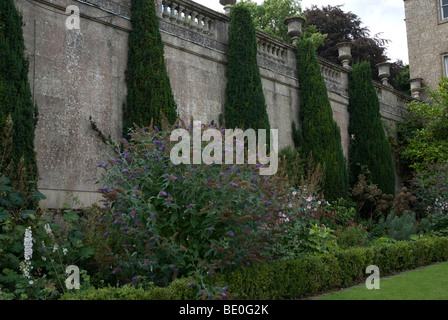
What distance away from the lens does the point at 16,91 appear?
657 cm

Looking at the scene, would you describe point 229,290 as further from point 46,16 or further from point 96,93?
point 46,16

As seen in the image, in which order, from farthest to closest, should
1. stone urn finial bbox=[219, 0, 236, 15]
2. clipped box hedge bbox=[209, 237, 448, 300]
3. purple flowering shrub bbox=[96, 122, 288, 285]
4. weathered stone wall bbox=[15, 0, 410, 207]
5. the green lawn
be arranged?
1. stone urn finial bbox=[219, 0, 236, 15]
2. weathered stone wall bbox=[15, 0, 410, 207]
3. the green lawn
4. clipped box hedge bbox=[209, 237, 448, 300]
5. purple flowering shrub bbox=[96, 122, 288, 285]

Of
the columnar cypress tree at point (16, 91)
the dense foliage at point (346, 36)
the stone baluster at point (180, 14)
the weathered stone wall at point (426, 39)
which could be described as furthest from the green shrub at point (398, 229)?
the dense foliage at point (346, 36)

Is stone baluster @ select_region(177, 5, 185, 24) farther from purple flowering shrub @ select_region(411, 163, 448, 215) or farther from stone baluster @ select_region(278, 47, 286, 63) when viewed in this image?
purple flowering shrub @ select_region(411, 163, 448, 215)

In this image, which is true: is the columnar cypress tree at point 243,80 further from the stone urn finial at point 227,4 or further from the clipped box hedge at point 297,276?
the clipped box hedge at point 297,276

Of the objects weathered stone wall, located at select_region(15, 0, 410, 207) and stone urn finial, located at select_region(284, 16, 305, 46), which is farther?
stone urn finial, located at select_region(284, 16, 305, 46)

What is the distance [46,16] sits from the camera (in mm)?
7391

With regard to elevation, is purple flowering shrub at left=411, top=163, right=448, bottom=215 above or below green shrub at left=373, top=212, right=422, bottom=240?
above

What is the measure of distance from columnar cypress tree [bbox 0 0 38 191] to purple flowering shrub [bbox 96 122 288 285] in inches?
77.3

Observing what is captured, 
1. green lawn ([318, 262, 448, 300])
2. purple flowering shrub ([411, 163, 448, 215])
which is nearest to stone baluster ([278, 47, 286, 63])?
purple flowering shrub ([411, 163, 448, 215])

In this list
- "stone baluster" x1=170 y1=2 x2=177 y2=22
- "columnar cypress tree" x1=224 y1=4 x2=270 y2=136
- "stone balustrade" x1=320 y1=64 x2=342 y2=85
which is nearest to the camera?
"stone baluster" x1=170 y1=2 x2=177 y2=22

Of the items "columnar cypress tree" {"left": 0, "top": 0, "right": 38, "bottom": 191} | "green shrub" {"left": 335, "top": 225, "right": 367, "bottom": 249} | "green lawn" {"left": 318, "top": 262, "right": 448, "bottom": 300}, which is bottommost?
"green lawn" {"left": 318, "top": 262, "right": 448, "bottom": 300}

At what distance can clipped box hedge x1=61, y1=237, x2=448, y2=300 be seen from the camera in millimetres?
4277
